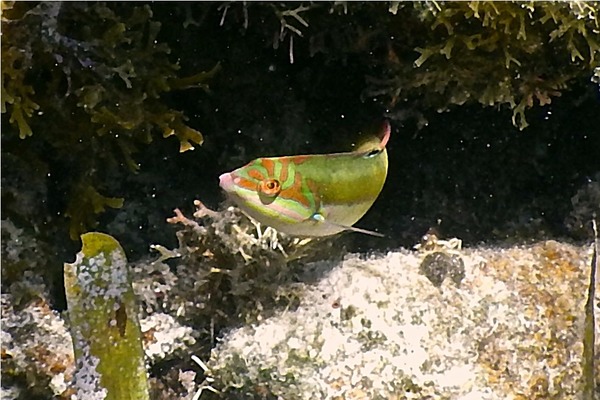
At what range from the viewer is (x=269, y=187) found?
2.15m

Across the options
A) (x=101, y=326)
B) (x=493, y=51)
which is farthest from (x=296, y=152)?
(x=101, y=326)

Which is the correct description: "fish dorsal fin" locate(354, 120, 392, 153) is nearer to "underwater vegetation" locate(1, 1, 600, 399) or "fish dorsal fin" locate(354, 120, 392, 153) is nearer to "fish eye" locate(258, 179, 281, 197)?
"underwater vegetation" locate(1, 1, 600, 399)

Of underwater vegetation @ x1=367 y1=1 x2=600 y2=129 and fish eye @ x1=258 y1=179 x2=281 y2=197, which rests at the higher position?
underwater vegetation @ x1=367 y1=1 x2=600 y2=129

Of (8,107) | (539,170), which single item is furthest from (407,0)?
(8,107)

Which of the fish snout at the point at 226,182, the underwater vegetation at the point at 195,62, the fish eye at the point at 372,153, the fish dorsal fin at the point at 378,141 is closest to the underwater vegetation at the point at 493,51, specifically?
the underwater vegetation at the point at 195,62

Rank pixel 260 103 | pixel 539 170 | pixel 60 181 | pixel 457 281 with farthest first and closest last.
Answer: pixel 539 170 → pixel 260 103 → pixel 457 281 → pixel 60 181

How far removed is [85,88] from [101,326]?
36.2 inches

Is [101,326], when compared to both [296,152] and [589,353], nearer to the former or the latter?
[296,152]

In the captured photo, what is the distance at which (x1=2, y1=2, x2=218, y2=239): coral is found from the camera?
7.12ft

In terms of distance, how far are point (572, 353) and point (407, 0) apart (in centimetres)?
164

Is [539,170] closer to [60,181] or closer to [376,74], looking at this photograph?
[376,74]

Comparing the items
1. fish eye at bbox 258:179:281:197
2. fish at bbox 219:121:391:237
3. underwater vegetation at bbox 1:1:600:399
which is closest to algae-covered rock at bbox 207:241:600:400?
underwater vegetation at bbox 1:1:600:399

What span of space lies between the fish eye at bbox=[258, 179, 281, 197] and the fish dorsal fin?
49cm

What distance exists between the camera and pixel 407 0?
2.36 meters
